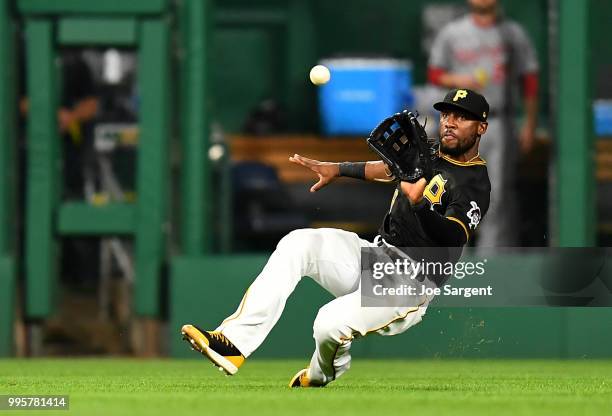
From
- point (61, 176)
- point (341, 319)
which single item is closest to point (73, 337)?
point (61, 176)

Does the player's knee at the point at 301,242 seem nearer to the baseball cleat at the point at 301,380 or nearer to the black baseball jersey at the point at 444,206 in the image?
the black baseball jersey at the point at 444,206

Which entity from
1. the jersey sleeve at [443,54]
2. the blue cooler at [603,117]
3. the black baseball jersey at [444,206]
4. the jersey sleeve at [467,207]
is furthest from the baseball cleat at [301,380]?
the blue cooler at [603,117]

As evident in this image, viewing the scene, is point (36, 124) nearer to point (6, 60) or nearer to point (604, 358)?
point (6, 60)

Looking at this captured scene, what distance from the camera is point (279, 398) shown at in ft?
22.1

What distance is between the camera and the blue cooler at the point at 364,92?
12.2m

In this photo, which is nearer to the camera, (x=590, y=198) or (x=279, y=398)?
(x=279, y=398)

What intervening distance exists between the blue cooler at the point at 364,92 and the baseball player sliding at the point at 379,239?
4520mm

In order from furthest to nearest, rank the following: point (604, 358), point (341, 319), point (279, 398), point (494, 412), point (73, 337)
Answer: point (73, 337)
point (604, 358)
point (341, 319)
point (279, 398)
point (494, 412)

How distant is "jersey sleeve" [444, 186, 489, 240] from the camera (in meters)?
7.11

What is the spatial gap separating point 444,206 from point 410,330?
375 cm

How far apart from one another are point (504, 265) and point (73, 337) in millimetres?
3302

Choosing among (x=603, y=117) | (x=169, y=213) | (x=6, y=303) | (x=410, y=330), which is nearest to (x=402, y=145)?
(x=410, y=330)

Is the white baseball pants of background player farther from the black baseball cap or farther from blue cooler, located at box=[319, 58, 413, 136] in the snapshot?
blue cooler, located at box=[319, 58, 413, 136]

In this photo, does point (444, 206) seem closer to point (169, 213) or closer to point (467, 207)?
point (467, 207)
